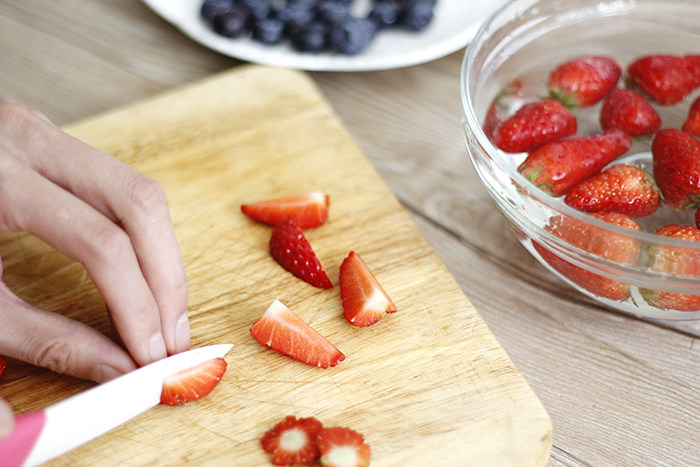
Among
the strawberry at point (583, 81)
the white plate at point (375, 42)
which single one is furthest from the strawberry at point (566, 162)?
the white plate at point (375, 42)

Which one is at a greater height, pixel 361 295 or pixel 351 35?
pixel 351 35

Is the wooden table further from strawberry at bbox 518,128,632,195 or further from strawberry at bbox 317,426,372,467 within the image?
strawberry at bbox 317,426,372,467

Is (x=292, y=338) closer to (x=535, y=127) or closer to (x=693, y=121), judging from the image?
(x=535, y=127)

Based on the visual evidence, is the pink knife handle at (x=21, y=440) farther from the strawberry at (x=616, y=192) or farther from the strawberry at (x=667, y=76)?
the strawberry at (x=667, y=76)

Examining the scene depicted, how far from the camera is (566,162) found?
3.45ft

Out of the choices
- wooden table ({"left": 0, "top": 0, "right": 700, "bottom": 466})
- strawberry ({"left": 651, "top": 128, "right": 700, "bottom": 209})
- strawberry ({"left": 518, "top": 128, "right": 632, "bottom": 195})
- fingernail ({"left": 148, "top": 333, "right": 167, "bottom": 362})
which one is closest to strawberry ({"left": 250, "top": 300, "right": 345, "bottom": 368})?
fingernail ({"left": 148, "top": 333, "right": 167, "bottom": 362})

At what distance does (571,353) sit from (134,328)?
65cm

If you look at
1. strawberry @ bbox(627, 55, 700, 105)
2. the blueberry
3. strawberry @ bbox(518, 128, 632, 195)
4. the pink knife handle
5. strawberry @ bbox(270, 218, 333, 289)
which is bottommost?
strawberry @ bbox(270, 218, 333, 289)

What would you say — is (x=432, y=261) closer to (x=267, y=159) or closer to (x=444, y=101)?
(x=267, y=159)

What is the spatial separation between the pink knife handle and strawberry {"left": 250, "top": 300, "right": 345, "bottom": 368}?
323mm

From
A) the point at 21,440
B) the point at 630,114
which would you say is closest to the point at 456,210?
the point at 630,114

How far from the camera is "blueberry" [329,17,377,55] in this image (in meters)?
1.48

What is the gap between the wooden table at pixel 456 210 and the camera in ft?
3.24

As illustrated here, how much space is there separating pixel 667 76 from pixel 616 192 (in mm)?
330
